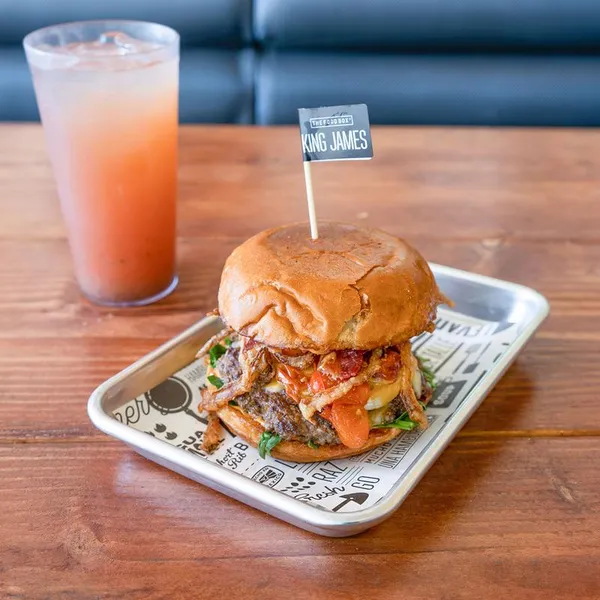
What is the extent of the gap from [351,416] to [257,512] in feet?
0.68

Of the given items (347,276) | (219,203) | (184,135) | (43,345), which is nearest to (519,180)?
(219,203)

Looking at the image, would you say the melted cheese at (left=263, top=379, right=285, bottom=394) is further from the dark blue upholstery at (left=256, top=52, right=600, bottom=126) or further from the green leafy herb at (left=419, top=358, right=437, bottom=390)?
the dark blue upholstery at (left=256, top=52, right=600, bottom=126)

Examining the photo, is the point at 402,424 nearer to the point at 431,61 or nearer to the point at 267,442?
the point at 267,442

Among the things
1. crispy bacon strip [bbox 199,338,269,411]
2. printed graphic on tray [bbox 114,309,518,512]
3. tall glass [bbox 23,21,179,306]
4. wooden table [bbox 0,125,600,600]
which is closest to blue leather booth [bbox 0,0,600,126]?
wooden table [bbox 0,125,600,600]

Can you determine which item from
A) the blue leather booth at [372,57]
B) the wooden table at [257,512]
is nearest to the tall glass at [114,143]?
the wooden table at [257,512]

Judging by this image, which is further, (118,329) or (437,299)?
(118,329)

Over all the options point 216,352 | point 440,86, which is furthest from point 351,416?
point 440,86

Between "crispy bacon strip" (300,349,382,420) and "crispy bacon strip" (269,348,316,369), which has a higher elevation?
"crispy bacon strip" (269,348,316,369)

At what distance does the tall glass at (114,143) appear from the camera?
139 cm

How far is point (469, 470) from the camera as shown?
1132 mm

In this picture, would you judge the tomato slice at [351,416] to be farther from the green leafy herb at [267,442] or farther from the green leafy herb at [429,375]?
the green leafy herb at [429,375]

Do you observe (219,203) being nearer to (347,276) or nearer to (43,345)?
(43,345)

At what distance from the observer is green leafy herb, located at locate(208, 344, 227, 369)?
52.4 inches

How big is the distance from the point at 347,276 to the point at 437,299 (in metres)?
0.18
